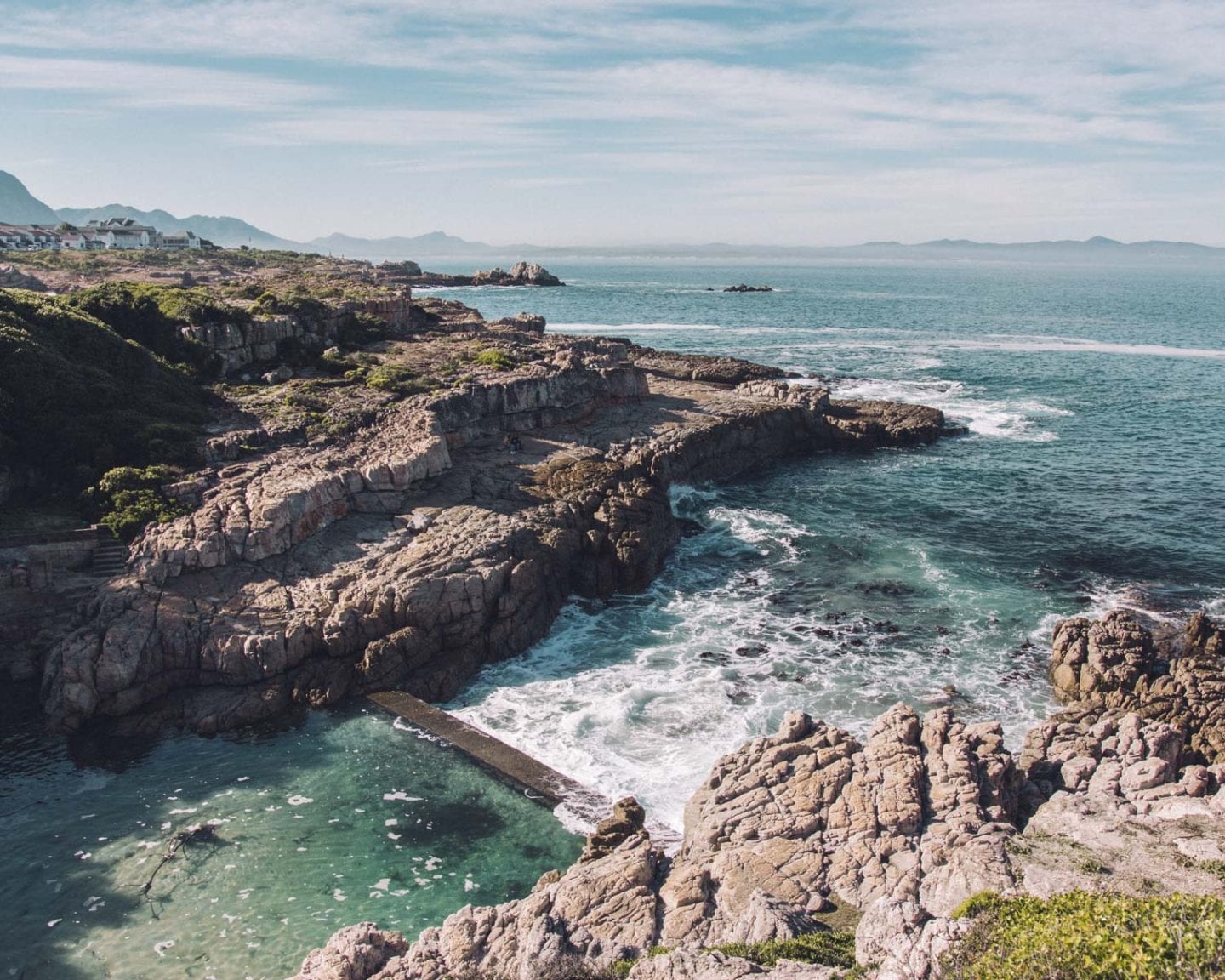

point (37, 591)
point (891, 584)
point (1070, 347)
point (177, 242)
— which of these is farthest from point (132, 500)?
point (177, 242)

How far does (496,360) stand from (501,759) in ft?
128

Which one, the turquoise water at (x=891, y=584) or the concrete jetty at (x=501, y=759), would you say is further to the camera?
the turquoise water at (x=891, y=584)

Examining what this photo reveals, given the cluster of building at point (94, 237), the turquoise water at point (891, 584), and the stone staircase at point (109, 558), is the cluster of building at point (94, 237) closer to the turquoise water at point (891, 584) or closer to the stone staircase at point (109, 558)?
the stone staircase at point (109, 558)

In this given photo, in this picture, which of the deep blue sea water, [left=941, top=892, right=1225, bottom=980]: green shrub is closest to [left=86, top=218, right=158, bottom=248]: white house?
the deep blue sea water

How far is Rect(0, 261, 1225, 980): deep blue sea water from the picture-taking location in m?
24.7

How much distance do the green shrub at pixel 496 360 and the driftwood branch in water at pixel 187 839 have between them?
40.7 meters

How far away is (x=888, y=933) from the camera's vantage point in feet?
56.1

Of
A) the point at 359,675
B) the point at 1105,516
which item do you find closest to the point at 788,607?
the point at 359,675

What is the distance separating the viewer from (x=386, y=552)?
3941 centimetres

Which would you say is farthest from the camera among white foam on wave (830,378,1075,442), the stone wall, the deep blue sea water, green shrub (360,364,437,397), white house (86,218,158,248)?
white house (86,218,158,248)

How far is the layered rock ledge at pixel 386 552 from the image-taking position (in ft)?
111

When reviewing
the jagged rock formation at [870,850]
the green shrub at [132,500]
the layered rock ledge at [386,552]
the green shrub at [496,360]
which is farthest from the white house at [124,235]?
the jagged rock formation at [870,850]

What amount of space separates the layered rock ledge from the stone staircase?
97 centimetres

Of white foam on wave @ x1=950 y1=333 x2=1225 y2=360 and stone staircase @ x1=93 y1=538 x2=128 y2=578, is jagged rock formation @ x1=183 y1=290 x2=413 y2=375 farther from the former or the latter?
white foam on wave @ x1=950 y1=333 x2=1225 y2=360
